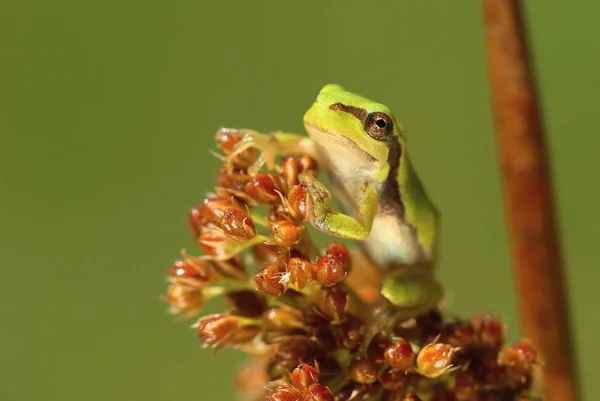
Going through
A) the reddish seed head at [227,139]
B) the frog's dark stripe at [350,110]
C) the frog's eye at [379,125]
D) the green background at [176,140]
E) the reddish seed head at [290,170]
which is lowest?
the green background at [176,140]

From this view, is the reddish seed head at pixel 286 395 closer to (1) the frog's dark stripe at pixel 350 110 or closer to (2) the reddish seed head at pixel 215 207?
(2) the reddish seed head at pixel 215 207

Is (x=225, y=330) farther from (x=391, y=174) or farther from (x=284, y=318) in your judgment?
(x=391, y=174)

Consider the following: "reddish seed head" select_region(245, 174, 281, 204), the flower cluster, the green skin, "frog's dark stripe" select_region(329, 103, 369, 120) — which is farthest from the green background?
"reddish seed head" select_region(245, 174, 281, 204)

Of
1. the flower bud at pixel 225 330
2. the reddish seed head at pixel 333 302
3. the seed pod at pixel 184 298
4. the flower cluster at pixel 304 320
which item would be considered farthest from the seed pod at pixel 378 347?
the seed pod at pixel 184 298

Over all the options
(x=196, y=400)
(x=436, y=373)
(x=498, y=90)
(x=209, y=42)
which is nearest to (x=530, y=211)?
(x=498, y=90)

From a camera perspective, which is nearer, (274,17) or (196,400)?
(196,400)

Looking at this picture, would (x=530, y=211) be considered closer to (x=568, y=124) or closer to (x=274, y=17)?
(x=568, y=124)

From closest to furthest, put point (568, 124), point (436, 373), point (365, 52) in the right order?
1. point (436, 373)
2. point (568, 124)
3. point (365, 52)
